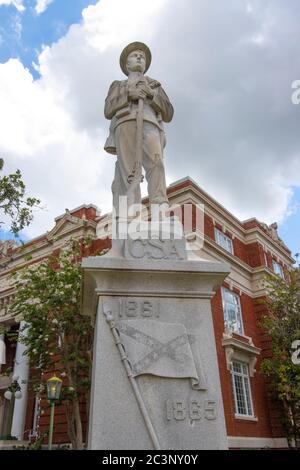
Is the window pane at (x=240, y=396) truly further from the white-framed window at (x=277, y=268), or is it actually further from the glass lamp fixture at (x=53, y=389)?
the glass lamp fixture at (x=53, y=389)

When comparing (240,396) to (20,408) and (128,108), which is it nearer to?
(20,408)

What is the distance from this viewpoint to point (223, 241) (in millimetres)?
26156

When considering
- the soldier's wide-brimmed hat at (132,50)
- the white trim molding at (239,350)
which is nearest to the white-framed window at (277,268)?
the white trim molding at (239,350)

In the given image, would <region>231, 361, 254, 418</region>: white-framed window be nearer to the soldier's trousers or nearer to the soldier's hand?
the soldier's trousers

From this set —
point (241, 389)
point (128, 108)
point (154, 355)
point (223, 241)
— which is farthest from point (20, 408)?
point (154, 355)

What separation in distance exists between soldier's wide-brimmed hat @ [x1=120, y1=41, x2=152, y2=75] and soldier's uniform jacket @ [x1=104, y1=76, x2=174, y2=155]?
488mm

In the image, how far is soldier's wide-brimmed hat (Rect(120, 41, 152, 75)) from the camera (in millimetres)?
5816

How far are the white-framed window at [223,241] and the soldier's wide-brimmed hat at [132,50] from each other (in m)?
20.0

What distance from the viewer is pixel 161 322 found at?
3.73m

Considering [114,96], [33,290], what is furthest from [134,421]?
[33,290]

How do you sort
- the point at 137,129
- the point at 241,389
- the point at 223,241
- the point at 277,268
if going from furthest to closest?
the point at 277,268
the point at 223,241
the point at 241,389
the point at 137,129

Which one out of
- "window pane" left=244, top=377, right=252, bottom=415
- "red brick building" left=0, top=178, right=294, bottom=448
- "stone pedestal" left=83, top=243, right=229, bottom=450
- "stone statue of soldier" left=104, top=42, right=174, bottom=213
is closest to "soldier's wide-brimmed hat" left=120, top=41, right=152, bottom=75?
"stone statue of soldier" left=104, top=42, right=174, bottom=213

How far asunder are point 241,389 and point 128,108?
815 inches

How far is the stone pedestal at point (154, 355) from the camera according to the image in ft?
10.7
